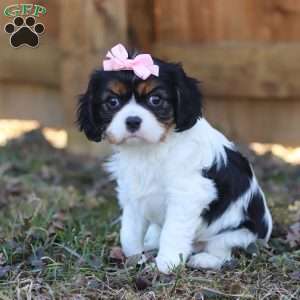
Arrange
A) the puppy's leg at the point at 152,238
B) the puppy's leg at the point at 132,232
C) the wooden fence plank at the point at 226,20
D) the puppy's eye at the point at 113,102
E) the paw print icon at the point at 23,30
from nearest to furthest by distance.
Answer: the puppy's eye at the point at 113,102
the puppy's leg at the point at 132,232
the puppy's leg at the point at 152,238
the paw print icon at the point at 23,30
the wooden fence plank at the point at 226,20

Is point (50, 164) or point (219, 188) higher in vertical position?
point (219, 188)

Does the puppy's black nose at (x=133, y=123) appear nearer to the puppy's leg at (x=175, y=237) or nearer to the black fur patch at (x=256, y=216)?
the puppy's leg at (x=175, y=237)

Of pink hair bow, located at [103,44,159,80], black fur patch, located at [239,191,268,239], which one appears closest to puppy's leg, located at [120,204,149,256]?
black fur patch, located at [239,191,268,239]

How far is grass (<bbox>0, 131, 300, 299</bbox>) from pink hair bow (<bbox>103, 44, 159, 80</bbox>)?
40.1 inches

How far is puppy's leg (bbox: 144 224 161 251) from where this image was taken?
185 inches

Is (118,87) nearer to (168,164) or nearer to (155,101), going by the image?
(155,101)

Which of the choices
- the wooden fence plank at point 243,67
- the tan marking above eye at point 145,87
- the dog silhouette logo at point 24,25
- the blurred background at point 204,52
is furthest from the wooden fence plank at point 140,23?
the tan marking above eye at point 145,87

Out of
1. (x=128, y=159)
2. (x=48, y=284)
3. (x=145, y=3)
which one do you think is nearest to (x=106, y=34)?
(x=145, y=3)

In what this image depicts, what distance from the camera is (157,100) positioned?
4102mm

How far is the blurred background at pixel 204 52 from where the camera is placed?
7.20m

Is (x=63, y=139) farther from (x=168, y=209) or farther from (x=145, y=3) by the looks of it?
(x=168, y=209)

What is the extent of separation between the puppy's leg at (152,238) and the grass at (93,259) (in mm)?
197

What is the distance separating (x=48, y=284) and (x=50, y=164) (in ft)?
10.9

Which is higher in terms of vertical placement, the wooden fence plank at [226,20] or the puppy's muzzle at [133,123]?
the wooden fence plank at [226,20]
